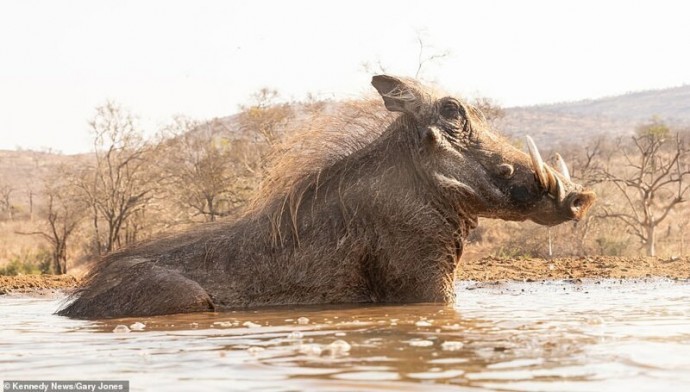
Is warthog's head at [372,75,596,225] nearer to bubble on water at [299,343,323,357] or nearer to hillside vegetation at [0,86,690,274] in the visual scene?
bubble on water at [299,343,323,357]

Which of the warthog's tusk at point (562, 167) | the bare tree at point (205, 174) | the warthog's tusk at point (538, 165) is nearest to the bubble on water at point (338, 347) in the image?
the warthog's tusk at point (538, 165)

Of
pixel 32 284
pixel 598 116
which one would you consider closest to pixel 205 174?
pixel 32 284

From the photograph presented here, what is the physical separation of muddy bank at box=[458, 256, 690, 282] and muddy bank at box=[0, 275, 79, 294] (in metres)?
5.67

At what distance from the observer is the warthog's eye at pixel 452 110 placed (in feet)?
30.2

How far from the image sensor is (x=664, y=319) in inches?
276

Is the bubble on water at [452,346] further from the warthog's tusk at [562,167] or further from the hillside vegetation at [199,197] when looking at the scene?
the hillside vegetation at [199,197]

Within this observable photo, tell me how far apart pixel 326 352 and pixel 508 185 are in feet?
13.1

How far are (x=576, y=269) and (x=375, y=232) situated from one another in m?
6.05

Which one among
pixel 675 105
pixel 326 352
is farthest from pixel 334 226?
pixel 675 105

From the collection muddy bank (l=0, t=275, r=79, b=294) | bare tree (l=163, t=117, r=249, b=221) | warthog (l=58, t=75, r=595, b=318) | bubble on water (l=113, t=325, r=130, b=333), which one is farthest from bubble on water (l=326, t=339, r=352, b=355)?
bare tree (l=163, t=117, r=249, b=221)

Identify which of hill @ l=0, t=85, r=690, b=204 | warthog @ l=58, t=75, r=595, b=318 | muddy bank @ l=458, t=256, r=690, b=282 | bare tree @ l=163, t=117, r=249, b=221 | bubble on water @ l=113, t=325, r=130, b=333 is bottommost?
bubble on water @ l=113, t=325, r=130, b=333

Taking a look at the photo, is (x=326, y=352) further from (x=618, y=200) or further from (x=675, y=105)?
(x=675, y=105)

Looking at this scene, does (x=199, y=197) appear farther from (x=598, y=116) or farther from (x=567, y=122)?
(x=598, y=116)

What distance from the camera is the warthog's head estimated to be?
888 cm
